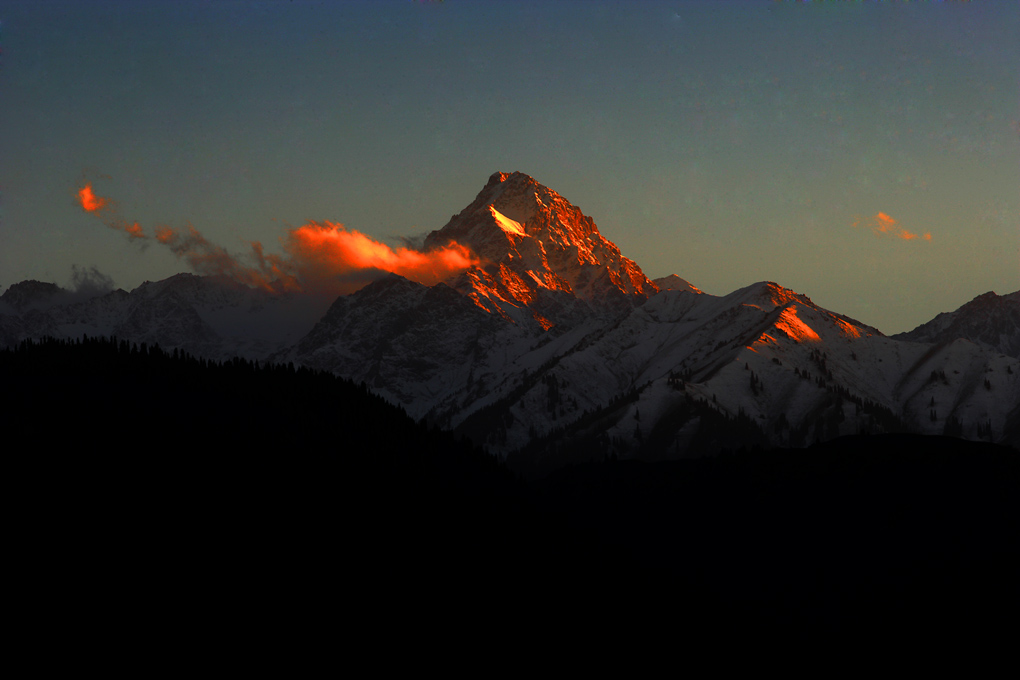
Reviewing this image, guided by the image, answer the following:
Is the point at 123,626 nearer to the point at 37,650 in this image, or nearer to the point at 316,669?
the point at 37,650

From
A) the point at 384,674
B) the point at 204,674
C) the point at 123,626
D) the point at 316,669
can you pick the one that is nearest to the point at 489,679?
A: the point at 384,674

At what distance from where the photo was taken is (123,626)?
188 meters

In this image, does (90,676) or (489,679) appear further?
(489,679)

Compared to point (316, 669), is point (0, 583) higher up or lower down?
higher up

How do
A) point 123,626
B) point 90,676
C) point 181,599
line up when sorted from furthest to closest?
1. point 181,599
2. point 123,626
3. point 90,676

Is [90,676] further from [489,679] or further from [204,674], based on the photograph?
[489,679]

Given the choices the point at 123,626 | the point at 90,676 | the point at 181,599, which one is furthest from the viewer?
the point at 181,599

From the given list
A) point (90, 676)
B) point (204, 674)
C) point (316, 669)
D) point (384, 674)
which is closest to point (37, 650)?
point (90, 676)

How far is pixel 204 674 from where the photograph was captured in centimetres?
18112

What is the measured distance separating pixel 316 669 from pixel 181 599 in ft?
98.4

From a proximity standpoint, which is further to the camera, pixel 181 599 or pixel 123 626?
pixel 181 599

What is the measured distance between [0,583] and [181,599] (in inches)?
1234

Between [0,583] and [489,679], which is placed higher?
[0,583]

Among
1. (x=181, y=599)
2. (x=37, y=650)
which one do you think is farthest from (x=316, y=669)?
(x=37, y=650)
